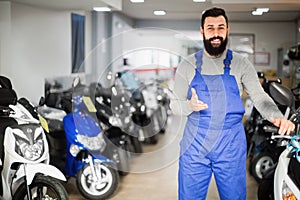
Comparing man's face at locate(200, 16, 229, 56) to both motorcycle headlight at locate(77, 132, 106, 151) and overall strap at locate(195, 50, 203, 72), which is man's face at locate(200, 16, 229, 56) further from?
motorcycle headlight at locate(77, 132, 106, 151)

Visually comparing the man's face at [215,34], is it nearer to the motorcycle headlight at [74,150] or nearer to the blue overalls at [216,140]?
the blue overalls at [216,140]

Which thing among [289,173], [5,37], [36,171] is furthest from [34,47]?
[289,173]

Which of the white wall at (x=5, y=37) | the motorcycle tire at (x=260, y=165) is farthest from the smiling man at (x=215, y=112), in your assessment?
the white wall at (x=5, y=37)

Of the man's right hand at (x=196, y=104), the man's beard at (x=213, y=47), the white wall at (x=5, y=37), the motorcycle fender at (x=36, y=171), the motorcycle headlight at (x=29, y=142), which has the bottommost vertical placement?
the motorcycle fender at (x=36, y=171)

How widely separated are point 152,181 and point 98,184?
795 mm

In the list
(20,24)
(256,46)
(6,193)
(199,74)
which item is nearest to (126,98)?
(20,24)

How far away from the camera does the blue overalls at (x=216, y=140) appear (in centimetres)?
212

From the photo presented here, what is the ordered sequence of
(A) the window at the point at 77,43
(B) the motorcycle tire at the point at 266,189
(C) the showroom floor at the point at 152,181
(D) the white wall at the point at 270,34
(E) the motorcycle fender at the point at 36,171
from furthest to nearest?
(D) the white wall at the point at 270,34 → (A) the window at the point at 77,43 → (C) the showroom floor at the point at 152,181 → (B) the motorcycle tire at the point at 266,189 → (E) the motorcycle fender at the point at 36,171

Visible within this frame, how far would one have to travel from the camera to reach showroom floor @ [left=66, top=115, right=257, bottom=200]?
374 centimetres

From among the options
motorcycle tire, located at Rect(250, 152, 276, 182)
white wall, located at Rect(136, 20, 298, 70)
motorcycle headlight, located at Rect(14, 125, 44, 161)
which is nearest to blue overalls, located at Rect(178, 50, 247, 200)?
motorcycle headlight, located at Rect(14, 125, 44, 161)

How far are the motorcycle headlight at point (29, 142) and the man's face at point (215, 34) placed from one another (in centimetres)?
123

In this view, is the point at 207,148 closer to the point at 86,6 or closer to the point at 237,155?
the point at 237,155

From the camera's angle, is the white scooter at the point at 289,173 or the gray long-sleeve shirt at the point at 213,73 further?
the gray long-sleeve shirt at the point at 213,73

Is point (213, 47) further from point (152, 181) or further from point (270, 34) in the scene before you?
point (270, 34)
